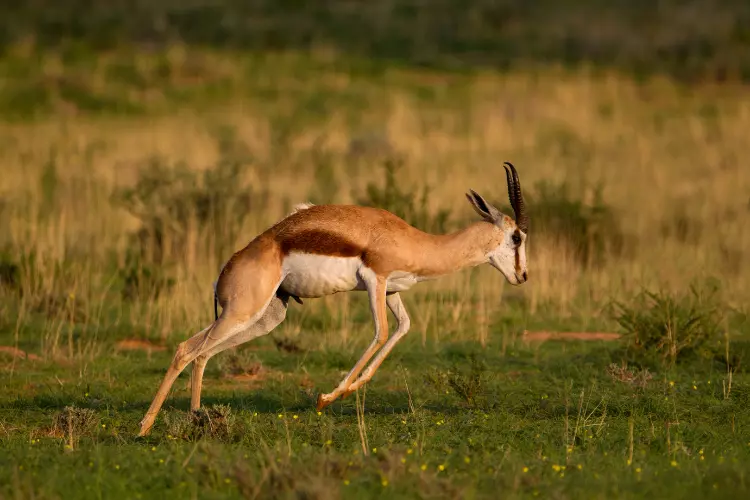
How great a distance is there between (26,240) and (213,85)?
16.6m

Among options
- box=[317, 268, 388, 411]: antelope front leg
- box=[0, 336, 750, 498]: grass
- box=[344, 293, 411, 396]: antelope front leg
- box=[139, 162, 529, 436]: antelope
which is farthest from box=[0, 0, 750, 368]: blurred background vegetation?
box=[317, 268, 388, 411]: antelope front leg

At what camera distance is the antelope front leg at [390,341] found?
27.1ft

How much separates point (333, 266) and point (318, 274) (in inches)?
4.5

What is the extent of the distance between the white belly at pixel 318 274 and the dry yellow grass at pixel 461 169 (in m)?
3.50

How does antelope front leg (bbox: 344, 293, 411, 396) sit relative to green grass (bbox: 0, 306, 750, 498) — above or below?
above

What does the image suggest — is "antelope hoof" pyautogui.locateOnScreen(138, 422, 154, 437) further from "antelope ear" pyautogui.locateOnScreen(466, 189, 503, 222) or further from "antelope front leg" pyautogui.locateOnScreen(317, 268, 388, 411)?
"antelope ear" pyautogui.locateOnScreen(466, 189, 503, 222)

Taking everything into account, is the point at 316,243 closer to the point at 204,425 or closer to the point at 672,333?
the point at 204,425

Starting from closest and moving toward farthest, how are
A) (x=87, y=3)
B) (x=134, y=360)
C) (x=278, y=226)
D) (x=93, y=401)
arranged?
1. (x=278, y=226)
2. (x=93, y=401)
3. (x=134, y=360)
4. (x=87, y=3)

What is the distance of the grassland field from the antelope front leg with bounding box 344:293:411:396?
0.77ft

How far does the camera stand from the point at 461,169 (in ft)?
70.2

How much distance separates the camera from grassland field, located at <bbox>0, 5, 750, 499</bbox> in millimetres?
6965

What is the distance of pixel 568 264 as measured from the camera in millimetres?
15344

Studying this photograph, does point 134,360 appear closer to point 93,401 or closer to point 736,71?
point 93,401

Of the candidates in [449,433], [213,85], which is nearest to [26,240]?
[449,433]
